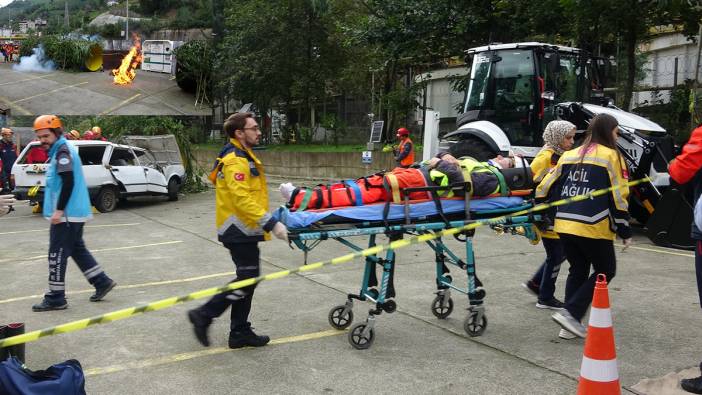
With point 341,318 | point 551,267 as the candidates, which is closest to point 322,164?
point 551,267

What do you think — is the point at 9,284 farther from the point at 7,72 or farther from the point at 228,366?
the point at 7,72

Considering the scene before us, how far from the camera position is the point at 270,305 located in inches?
278

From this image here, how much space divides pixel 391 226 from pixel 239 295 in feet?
4.34

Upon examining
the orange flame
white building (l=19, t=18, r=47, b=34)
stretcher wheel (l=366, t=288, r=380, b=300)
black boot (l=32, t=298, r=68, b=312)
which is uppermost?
white building (l=19, t=18, r=47, b=34)

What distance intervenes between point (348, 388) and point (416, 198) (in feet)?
5.60

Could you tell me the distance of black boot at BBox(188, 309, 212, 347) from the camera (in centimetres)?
549

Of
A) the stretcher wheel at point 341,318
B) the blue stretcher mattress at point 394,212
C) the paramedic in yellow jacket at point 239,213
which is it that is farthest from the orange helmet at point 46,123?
the stretcher wheel at point 341,318

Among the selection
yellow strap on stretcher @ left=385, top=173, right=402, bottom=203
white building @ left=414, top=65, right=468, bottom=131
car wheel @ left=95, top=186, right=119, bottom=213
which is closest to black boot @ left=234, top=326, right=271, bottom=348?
yellow strap on stretcher @ left=385, top=173, right=402, bottom=203

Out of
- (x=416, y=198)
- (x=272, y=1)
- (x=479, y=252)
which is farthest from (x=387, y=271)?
(x=272, y=1)

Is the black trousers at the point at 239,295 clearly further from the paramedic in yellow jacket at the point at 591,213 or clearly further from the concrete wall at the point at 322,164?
the concrete wall at the point at 322,164

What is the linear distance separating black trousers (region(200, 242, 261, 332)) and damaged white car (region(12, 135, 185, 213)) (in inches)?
401

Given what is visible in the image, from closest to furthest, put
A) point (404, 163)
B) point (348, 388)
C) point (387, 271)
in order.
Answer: point (348, 388), point (387, 271), point (404, 163)

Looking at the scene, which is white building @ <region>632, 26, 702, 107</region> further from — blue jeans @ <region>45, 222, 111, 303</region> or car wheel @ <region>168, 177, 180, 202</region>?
blue jeans @ <region>45, 222, 111, 303</region>

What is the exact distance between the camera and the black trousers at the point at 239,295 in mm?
5496
